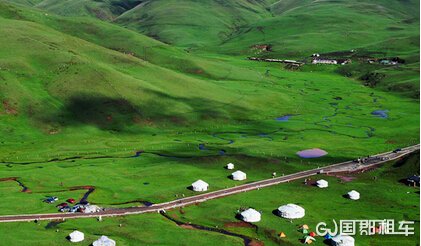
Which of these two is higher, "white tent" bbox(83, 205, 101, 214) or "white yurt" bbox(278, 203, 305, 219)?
"white yurt" bbox(278, 203, 305, 219)

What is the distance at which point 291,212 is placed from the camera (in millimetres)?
105375

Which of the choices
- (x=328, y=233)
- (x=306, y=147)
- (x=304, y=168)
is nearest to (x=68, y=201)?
(x=328, y=233)

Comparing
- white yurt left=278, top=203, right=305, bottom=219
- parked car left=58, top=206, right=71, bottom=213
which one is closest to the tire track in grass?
white yurt left=278, top=203, right=305, bottom=219

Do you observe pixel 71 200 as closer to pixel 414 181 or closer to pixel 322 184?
pixel 322 184

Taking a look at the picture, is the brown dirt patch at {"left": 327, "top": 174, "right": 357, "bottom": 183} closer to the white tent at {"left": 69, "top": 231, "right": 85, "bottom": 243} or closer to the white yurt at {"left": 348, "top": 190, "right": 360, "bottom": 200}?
the white yurt at {"left": 348, "top": 190, "right": 360, "bottom": 200}

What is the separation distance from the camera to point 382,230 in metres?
99.7

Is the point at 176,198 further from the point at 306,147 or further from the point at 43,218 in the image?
the point at 306,147

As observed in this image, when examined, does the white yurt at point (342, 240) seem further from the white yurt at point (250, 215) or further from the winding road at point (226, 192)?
the winding road at point (226, 192)

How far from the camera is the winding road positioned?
336 feet

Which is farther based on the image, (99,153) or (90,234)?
(99,153)

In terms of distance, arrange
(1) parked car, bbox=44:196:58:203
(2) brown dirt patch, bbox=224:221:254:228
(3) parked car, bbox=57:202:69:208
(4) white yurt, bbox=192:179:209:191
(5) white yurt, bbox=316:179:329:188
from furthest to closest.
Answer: (5) white yurt, bbox=316:179:329:188
(4) white yurt, bbox=192:179:209:191
(1) parked car, bbox=44:196:58:203
(3) parked car, bbox=57:202:69:208
(2) brown dirt patch, bbox=224:221:254:228

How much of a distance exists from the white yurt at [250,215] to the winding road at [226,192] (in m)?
15.0

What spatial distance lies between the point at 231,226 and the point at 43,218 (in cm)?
4260

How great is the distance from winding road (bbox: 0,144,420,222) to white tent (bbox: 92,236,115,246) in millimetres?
16167
